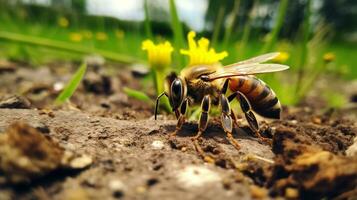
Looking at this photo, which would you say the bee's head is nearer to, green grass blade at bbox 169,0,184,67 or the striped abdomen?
the striped abdomen

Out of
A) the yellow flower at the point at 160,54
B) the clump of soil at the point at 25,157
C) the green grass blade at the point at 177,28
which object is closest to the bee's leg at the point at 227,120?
the yellow flower at the point at 160,54

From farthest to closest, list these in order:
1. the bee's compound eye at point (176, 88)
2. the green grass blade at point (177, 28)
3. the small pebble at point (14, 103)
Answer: the green grass blade at point (177, 28) → the small pebble at point (14, 103) → the bee's compound eye at point (176, 88)

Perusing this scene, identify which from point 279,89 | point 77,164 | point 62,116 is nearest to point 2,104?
point 62,116

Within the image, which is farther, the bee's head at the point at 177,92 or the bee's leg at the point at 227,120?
the bee's head at the point at 177,92

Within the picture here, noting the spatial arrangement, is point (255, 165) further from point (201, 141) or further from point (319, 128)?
point (319, 128)

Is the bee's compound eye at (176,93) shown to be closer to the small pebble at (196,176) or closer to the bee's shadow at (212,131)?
the bee's shadow at (212,131)

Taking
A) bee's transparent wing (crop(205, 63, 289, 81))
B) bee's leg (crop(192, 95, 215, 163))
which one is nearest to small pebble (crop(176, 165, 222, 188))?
bee's leg (crop(192, 95, 215, 163))

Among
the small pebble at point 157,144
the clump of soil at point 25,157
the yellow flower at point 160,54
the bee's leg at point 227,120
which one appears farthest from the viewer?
the yellow flower at point 160,54

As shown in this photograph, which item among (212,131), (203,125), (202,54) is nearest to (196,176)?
(203,125)

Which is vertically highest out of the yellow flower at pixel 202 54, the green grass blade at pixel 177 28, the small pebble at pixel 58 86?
the green grass blade at pixel 177 28
